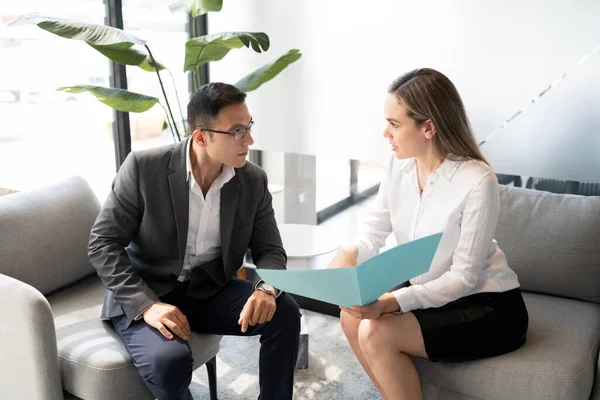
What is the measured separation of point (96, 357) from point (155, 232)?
0.41 metres

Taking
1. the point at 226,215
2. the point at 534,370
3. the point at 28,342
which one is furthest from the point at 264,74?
the point at 534,370

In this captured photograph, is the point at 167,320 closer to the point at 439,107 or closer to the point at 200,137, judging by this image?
the point at 200,137

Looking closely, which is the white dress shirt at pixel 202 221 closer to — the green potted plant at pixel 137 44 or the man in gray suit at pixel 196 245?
the man in gray suit at pixel 196 245

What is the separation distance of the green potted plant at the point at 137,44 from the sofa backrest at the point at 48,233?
0.35 meters

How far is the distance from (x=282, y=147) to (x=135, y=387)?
1.59 meters

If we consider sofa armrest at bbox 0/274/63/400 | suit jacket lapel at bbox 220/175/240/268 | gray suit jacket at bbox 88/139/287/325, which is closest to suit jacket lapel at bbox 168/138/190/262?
gray suit jacket at bbox 88/139/287/325

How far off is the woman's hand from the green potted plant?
0.90m

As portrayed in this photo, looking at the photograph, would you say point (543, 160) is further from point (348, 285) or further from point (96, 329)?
point (96, 329)

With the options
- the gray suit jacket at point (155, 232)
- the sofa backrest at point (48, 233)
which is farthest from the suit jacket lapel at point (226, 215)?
the sofa backrest at point (48, 233)

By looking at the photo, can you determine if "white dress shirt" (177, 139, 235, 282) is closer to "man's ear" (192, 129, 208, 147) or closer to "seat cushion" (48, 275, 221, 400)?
"man's ear" (192, 129, 208, 147)

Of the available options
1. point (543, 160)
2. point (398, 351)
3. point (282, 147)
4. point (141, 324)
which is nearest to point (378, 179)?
point (282, 147)

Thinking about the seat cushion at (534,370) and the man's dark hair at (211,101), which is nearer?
the seat cushion at (534,370)

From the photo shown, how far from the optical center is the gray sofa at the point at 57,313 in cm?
171

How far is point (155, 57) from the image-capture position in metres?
2.96
